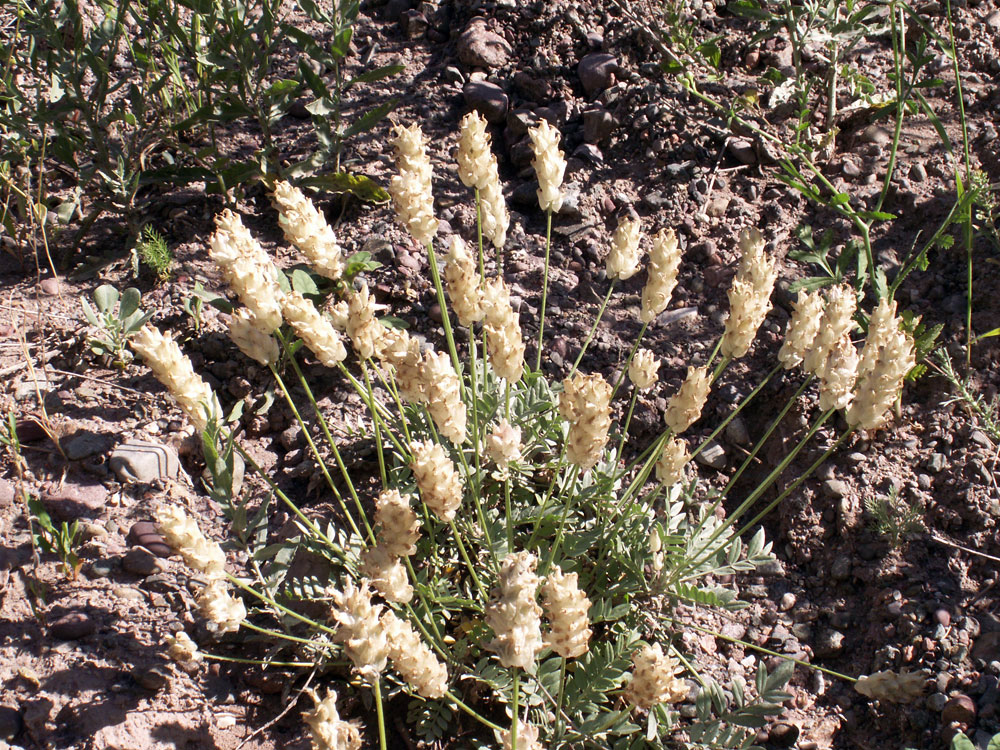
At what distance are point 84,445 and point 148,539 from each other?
43 centimetres

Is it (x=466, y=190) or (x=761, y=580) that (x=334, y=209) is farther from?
(x=761, y=580)

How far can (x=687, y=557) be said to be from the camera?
225 cm

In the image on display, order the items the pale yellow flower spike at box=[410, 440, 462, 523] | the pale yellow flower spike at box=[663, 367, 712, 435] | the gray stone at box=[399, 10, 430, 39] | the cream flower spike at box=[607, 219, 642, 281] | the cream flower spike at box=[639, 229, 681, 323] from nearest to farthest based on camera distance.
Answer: the pale yellow flower spike at box=[410, 440, 462, 523] < the pale yellow flower spike at box=[663, 367, 712, 435] < the cream flower spike at box=[639, 229, 681, 323] < the cream flower spike at box=[607, 219, 642, 281] < the gray stone at box=[399, 10, 430, 39]

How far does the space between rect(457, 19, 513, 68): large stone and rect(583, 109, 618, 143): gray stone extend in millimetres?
575

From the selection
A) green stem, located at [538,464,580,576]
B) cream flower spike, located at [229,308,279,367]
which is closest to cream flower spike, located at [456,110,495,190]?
cream flower spike, located at [229,308,279,367]

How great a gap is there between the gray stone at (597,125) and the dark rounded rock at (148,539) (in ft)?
7.53

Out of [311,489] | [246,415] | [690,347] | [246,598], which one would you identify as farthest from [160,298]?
[690,347]

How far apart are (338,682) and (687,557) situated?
978 millimetres

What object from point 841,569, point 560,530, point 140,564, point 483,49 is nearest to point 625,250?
point 560,530

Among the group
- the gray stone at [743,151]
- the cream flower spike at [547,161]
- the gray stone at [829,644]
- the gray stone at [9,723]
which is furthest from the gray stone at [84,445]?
the gray stone at [743,151]

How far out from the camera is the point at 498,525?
7.57ft

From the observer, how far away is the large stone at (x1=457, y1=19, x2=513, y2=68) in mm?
3838

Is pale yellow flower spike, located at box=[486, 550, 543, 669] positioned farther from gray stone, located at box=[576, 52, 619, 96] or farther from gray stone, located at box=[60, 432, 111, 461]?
gray stone, located at box=[576, 52, 619, 96]

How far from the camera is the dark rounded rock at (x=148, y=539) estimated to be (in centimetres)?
247
